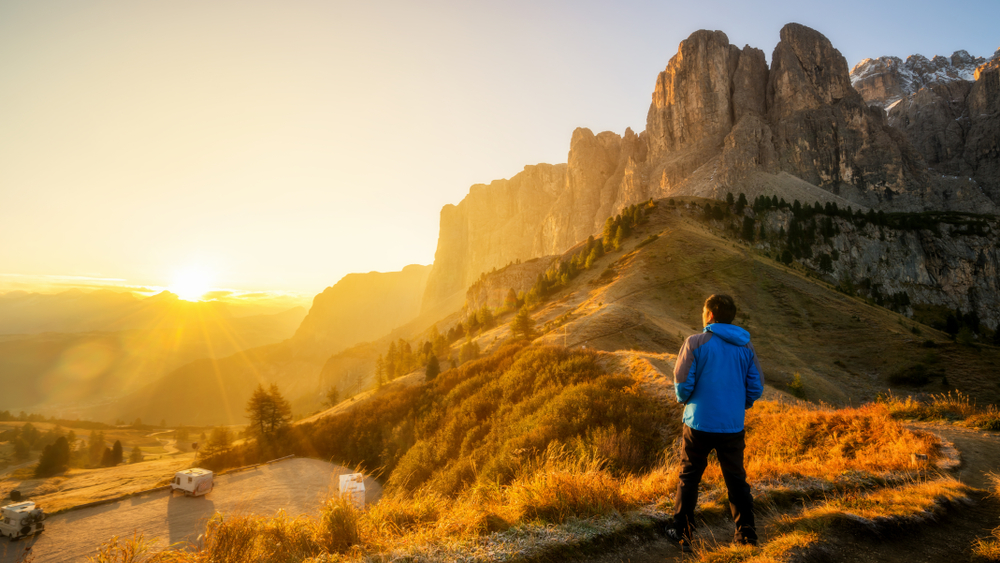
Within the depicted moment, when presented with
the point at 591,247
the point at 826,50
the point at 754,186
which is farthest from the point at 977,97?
the point at 591,247

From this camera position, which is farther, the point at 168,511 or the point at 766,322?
the point at 766,322

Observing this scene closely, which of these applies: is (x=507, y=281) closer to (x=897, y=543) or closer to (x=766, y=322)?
(x=766, y=322)

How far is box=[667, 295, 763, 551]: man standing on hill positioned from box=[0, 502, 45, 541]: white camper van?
39568 millimetres

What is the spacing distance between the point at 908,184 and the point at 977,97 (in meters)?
87.7

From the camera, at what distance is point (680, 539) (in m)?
4.61

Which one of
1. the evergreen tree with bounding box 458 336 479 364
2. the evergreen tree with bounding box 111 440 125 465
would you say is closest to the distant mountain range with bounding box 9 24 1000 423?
the evergreen tree with bounding box 458 336 479 364

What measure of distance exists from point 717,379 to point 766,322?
43.6 meters

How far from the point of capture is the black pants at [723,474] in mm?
4441

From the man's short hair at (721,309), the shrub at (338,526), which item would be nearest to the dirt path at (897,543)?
the man's short hair at (721,309)

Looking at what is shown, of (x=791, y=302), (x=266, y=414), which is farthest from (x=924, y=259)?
(x=266, y=414)

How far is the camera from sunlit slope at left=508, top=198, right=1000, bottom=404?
29844 mm

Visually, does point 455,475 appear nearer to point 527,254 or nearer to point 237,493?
point 237,493

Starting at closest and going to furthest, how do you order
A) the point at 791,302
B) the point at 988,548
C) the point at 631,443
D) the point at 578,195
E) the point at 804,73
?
the point at 988,548
the point at 631,443
the point at 791,302
the point at 804,73
the point at 578,195

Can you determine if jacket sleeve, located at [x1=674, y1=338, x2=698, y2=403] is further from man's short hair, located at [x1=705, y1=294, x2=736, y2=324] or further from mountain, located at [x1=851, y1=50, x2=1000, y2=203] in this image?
mountain, located at [x1=851, y1=50, x2=1000, y2=203]
